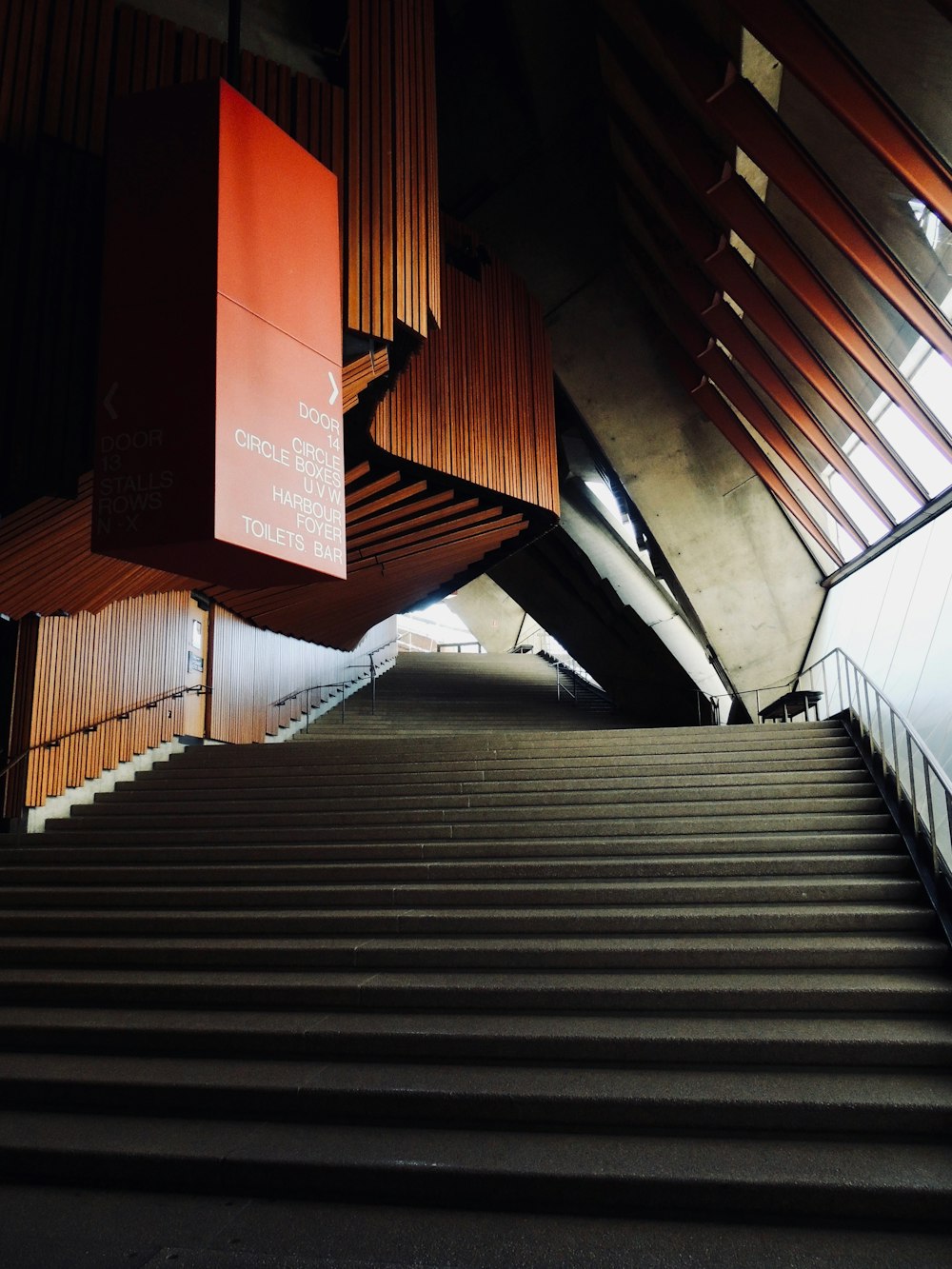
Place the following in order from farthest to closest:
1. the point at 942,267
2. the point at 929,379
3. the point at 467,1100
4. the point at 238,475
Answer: the point at 929,379 < the point at 942,267 < the point at 238,475 < the point at 467,1100

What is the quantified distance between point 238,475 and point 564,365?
9.22 meters

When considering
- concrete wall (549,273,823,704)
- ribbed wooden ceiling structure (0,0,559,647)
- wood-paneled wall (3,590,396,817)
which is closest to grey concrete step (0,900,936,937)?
ribbed wooden ceiling structure (0,0,559,647)

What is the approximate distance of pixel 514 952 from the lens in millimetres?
4270

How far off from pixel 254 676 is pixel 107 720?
3.83m

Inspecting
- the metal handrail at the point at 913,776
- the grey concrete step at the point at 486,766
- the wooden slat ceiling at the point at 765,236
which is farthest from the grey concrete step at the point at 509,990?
the wooden slat ceiling at the point at 765,236

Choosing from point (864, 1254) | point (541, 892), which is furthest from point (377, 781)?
point (864, 1254)

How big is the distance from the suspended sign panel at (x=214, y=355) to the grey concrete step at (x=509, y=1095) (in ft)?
6.81

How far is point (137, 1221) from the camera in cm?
280

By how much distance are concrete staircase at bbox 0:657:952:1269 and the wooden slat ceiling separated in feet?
12.0

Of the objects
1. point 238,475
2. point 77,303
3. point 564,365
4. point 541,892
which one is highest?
point 564,365

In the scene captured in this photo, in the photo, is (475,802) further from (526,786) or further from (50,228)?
(50,228)

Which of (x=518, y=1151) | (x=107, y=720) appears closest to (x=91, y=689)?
(x=107, y=720)

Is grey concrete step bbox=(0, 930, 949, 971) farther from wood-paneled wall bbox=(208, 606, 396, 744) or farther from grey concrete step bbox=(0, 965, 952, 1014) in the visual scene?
wood-paneled wall bbox=(208, 606, 396, 744)

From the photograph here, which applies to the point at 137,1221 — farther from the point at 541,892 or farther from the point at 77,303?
the point at 77,303
